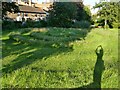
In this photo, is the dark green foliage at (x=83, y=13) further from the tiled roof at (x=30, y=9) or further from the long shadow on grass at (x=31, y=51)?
the long shadow on grass at (x=31, y=51)

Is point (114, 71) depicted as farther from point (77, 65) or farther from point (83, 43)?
point (83, 43)

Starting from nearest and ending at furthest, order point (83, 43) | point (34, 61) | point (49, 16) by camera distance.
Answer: point (34, 61) < point (83, 43) < point (49, 16)

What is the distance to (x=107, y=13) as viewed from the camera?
3197 cm

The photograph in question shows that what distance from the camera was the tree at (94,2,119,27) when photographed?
3008cm

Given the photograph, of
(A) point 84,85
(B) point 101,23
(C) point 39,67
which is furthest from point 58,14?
(A) point 84,85

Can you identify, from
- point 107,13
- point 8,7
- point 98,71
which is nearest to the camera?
point 98,71

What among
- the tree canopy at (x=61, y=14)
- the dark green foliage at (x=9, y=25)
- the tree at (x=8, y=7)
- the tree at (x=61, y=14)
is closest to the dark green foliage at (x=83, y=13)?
the tree canopy at (x=61, y=14)

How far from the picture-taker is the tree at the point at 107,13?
98.7ft

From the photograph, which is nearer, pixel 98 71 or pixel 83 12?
pixel 98 71

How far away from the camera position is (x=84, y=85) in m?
5.55

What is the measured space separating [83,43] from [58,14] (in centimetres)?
1398

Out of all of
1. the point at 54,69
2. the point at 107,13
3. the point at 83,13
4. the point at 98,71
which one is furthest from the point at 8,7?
the point at 98,71

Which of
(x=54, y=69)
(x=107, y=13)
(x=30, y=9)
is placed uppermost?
(x=30, y=9)

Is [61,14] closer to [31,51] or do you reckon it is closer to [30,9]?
[30,9]
